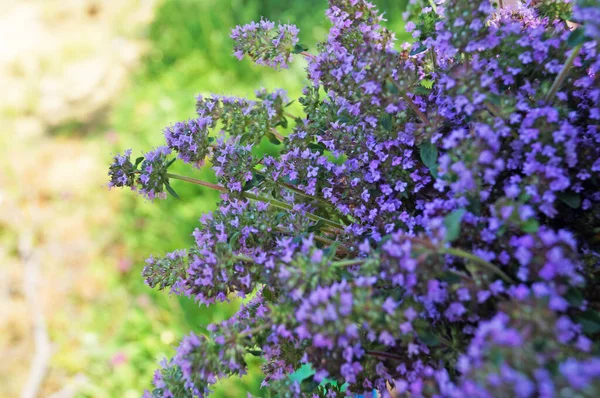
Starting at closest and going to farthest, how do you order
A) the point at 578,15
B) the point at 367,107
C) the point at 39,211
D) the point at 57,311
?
1. the point at 578,15
2. the point at 367,107
3. the point at 57,311
4. the point at 39,211

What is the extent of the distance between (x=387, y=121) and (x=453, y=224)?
0.18 m

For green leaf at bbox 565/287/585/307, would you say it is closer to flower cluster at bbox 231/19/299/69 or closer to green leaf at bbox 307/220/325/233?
green leaf at bbox 307/220/325/233

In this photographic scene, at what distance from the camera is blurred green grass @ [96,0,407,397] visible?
2.12 m

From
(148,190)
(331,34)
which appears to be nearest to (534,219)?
(331,34)

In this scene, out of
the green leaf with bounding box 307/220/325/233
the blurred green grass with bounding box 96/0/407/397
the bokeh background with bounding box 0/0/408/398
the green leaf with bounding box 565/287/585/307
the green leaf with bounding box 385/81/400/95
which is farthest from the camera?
the bokeh background with bounding box 0/0/408/398

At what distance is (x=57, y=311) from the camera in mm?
2744

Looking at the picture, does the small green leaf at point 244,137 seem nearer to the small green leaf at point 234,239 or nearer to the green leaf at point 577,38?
the small green leaf at point 234,239

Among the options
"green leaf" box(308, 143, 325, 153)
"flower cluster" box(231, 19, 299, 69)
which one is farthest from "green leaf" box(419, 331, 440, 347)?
"flower cluster" box(231, 19, 299, 69)

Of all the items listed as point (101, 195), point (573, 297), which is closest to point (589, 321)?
point (573, 297)

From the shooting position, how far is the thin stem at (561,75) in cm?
54

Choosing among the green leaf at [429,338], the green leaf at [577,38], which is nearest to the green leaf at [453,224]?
the green leaf at [429,338]

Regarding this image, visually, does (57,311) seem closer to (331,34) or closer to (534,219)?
(331,34)

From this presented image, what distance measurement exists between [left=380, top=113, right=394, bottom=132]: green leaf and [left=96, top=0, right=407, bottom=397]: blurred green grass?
111 centimetres

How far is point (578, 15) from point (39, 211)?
11.0 ft
